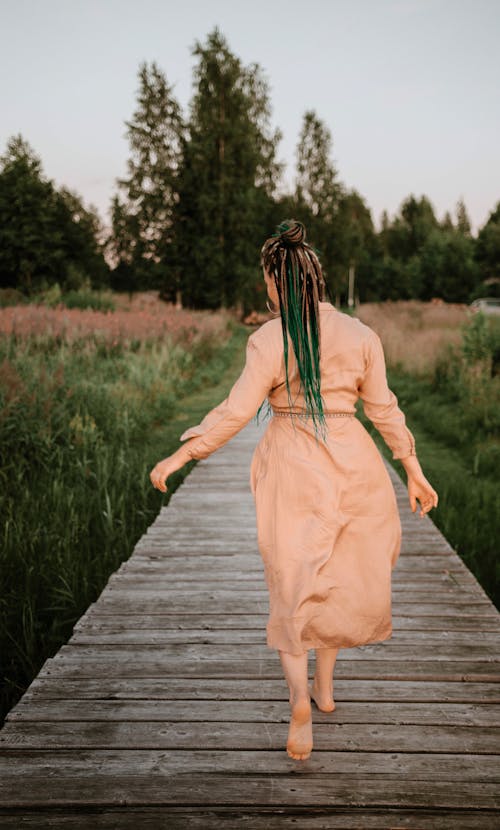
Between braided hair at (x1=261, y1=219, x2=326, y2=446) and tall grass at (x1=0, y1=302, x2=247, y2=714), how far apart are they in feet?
6.97

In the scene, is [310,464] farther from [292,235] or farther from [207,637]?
[207,637]

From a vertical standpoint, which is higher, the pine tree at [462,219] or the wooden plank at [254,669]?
the pine tree at [462,219]

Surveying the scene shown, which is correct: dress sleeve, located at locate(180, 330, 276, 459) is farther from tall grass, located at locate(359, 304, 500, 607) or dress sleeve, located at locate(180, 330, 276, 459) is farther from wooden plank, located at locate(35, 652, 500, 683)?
tall grass, located at locate(359, 304, 500, 607)

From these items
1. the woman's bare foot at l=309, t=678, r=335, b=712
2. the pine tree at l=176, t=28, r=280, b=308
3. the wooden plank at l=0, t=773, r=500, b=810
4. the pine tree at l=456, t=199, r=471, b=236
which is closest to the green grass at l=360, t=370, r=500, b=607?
the woman's bare foot at l=309, t=678, r=335, b=712

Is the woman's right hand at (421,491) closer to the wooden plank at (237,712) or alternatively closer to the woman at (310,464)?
the woman at (310,464)

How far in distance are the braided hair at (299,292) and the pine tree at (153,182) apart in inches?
1221

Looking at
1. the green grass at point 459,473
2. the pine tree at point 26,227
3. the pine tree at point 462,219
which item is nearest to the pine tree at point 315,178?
the pine tree at point 26,227

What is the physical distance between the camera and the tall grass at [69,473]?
3.56 m

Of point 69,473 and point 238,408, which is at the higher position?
point 238,408

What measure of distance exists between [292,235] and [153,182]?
105 ft

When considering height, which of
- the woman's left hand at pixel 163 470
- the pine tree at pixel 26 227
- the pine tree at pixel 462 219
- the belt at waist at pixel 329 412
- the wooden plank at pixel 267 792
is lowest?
the wooden plank at pixel 267 792

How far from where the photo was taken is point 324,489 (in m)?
1.94

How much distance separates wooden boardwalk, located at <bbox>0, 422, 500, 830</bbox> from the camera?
1.80 metres

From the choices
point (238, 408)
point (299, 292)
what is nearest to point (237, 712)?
point (238, 408)
